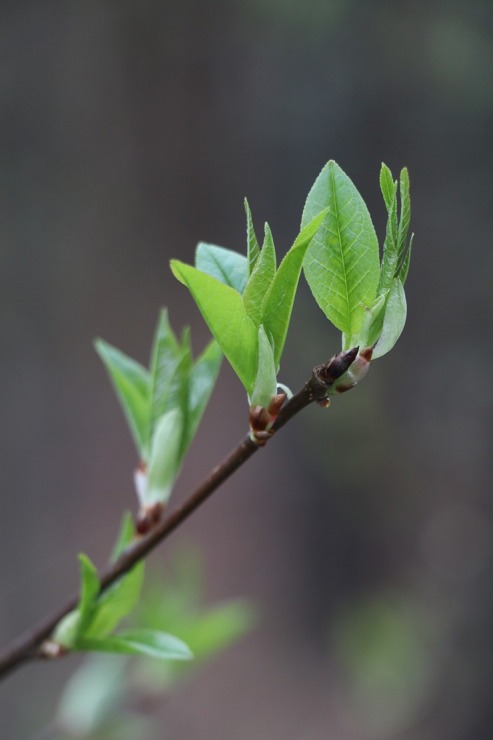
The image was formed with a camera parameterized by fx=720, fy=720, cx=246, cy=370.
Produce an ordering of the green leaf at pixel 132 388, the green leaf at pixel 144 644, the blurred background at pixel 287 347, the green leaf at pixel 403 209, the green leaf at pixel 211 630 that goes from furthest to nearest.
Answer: the blurred background at pixel 287 347 < the green leaf at pixel 211 630 < the green leaf at pixel 132 388 < the green leaf at pixel 144 644 < the green leaf at pixel 403 209

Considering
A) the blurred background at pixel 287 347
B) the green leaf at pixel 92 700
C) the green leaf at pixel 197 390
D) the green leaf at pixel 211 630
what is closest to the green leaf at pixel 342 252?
the green leaf at pixel 197 390

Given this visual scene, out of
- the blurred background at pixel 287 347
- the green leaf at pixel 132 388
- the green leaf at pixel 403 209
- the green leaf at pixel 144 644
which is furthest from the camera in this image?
the blurred background at pixel 287 347

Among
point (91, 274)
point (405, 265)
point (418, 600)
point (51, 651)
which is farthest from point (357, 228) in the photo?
point (91, 274)

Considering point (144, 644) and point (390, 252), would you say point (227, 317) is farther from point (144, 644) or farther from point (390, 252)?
point (144, 644)

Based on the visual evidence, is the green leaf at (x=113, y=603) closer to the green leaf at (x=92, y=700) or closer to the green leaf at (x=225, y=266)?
the green leaf at (x=225, y=266)

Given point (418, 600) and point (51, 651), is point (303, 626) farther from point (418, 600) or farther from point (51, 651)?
point (51, 651)

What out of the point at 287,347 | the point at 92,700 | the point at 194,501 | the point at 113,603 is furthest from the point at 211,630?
the point at 287,347
